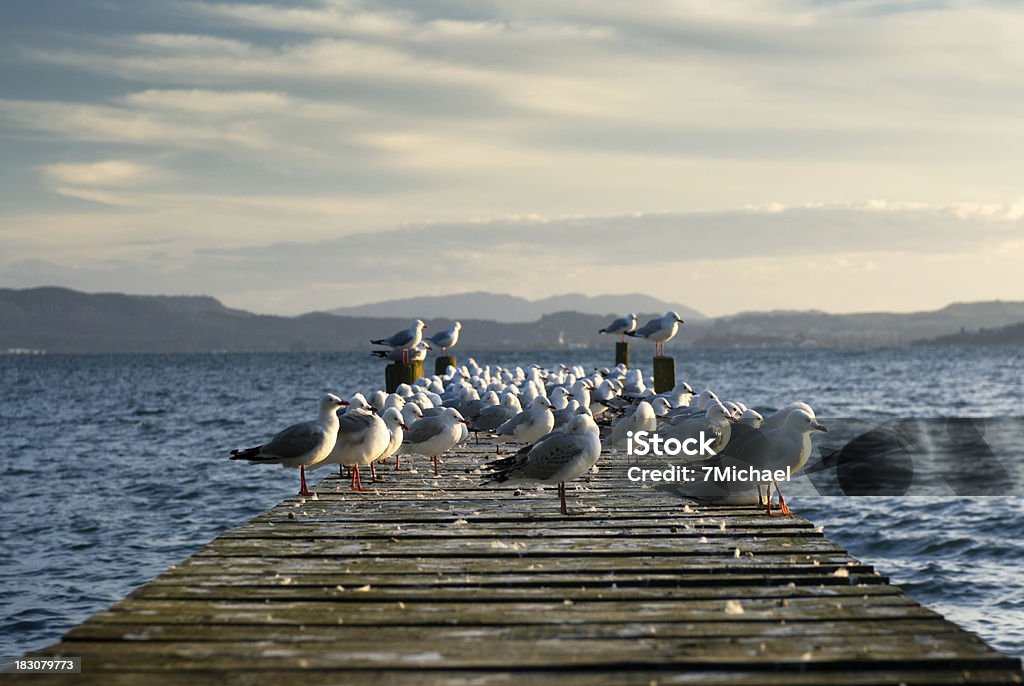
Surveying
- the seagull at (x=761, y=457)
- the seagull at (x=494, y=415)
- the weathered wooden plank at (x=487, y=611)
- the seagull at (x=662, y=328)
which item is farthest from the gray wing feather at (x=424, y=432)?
the seagull at (x=662, y=328)

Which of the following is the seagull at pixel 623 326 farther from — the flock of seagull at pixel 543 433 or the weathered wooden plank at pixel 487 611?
the weathered wooden plank at pixel 487 611

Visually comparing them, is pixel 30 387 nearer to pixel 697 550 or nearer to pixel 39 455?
pixel 39 455

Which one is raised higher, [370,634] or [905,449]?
[370,634]

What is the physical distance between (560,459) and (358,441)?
2675mm

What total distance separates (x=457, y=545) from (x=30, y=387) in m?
100

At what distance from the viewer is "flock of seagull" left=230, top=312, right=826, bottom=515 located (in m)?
10.6

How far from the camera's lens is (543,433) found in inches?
579

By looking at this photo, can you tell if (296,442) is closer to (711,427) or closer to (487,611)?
(711,427)

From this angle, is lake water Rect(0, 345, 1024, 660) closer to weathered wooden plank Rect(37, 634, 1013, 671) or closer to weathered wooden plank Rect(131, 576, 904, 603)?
weathered wooden plank Rect(131, 576, 904, 603)

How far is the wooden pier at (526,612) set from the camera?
5.42 meters

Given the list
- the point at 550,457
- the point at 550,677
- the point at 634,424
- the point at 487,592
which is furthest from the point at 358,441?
the point at 550,677

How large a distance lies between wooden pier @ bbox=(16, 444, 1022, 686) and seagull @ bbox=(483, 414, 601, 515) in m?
0.75

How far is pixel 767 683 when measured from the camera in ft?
17.2

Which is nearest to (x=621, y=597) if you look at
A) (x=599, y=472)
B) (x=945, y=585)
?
(x=599, y=472)
